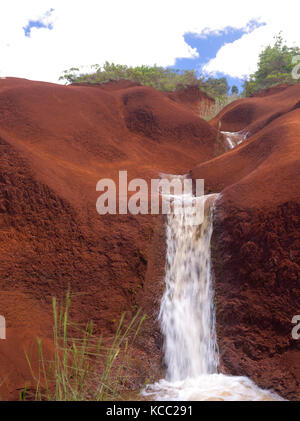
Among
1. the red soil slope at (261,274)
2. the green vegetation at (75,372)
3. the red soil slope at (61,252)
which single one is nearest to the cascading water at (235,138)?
the red soil slope at (61,252)

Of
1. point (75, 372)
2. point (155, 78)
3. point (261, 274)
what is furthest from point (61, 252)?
point (155, 78)

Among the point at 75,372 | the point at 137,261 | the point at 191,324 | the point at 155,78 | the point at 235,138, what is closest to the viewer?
the point at 75,372

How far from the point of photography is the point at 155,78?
21281mm

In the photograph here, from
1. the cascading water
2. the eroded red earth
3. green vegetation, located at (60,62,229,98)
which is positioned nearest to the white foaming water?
the eroded red earth

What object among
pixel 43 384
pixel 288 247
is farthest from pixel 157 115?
pixel 43 384

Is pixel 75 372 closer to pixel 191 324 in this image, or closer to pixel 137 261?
pixel 191 324

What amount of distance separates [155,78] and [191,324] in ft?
63.9

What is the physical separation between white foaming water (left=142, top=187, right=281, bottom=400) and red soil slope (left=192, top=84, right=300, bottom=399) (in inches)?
6.8

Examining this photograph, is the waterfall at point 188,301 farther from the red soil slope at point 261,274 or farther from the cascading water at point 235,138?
the cascading water at point 235,138

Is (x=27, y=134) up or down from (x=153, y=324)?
up

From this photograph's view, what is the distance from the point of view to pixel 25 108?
28.4ft

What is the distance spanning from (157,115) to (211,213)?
7140 millimetres

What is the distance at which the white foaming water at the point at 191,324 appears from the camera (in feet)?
13.2

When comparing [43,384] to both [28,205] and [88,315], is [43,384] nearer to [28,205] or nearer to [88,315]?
[88,315]
